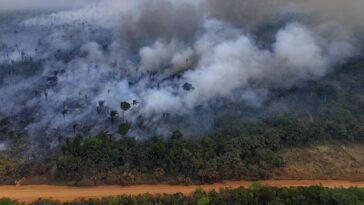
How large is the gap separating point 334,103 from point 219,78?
937 inches

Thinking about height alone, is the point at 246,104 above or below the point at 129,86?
below

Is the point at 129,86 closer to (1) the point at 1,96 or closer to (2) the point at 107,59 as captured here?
(2) the point at 107,59

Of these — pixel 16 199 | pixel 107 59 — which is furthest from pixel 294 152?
pixel 107 59

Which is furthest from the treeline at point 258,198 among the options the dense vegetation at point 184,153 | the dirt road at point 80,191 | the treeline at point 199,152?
the dense vegetation at point 184,153

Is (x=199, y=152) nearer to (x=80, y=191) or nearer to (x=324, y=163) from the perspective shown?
(x=80, y=191)

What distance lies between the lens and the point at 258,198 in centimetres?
6550

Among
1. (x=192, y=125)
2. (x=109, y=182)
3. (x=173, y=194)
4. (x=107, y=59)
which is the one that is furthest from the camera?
(x=107, y=59)

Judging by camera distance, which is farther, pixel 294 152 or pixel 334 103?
pixel 334 103

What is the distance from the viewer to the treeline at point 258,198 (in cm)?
6412

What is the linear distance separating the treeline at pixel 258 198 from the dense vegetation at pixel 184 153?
31.4ft

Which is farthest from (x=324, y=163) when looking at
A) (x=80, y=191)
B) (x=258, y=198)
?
(x=80, y=191)

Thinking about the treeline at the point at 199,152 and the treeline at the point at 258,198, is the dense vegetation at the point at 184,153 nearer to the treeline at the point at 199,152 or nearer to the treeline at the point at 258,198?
the treeline at the point at 199,152

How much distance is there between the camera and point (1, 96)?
354 ft

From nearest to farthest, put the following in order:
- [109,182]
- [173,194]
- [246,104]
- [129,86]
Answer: [173,194] → [109,182] → [246,104] → [129,86]
